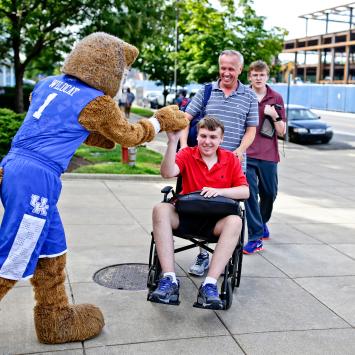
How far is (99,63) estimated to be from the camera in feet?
10.9

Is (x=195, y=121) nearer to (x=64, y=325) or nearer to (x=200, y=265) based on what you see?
(x=200, y=265)

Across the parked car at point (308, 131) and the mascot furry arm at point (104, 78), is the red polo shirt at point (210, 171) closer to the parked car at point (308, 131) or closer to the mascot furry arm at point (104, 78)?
the mascot furry arm at point (104, 78)

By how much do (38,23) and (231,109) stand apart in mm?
13820

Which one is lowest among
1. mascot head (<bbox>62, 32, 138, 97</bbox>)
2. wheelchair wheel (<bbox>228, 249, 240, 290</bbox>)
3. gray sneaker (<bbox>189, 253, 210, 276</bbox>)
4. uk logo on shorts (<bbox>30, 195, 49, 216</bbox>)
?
gray sneaker (<bbox>189, 253, 210, 276</bbox>)

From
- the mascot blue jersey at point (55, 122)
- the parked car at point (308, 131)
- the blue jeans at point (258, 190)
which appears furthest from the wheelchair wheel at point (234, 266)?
the parked car at point (308, 131)

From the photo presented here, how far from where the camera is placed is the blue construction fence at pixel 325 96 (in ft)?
134

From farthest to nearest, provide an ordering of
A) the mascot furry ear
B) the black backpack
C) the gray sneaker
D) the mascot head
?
1. the black backpack
2. the gray sneaker
3. the mascot head
4. the mascot furry ear

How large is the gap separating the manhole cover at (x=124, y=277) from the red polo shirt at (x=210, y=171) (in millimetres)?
866

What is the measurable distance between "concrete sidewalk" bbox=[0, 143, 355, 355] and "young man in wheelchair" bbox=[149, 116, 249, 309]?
0.72ft

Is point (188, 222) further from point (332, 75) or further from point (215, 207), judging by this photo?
point (332, 75)

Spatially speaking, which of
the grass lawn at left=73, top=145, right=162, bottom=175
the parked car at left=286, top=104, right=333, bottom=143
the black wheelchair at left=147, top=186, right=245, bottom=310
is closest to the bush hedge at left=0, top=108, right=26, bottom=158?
the grass lawn at left=73, top=145, right=162, bottom=175

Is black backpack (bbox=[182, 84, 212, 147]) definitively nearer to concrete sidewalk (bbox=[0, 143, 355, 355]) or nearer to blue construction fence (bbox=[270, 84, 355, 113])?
concrete sidewalk (bbox=[0, 143, 355, 355])

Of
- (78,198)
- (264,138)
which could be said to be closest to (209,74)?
(78,198)

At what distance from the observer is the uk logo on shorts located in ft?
10.00
